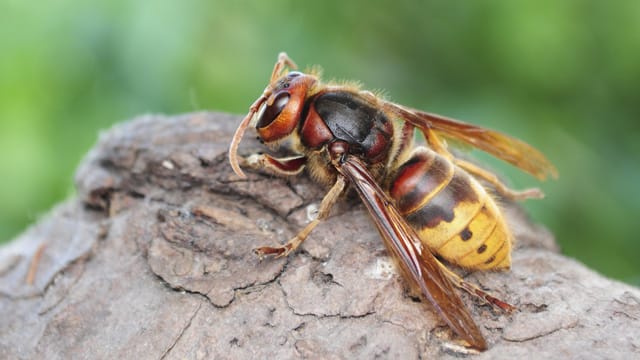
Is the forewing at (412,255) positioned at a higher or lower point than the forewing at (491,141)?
lower

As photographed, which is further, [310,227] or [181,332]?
[310,227]

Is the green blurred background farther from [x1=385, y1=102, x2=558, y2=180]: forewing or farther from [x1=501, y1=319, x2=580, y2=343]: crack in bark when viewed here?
[x1=501, y1=319, x2=580, y2=343]: crack in bark

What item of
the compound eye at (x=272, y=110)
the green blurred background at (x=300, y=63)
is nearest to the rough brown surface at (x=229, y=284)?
the compound eye at (x=272, y=110)

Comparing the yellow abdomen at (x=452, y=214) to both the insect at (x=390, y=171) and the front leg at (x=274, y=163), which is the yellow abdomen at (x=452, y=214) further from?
the front leg at (x=274, y=163)

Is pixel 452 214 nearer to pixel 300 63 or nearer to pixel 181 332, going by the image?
pixel 181 332

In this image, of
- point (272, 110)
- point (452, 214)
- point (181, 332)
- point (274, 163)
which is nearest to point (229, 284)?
point (181, 332)

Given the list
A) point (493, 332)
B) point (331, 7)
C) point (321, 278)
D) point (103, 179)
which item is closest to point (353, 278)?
point (321, 278)

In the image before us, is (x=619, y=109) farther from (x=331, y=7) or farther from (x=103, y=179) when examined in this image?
(x=103, y=179)
